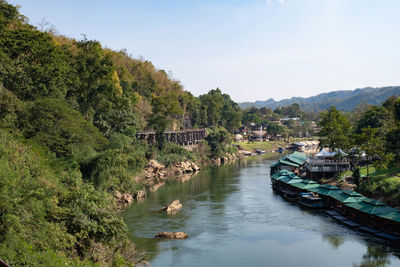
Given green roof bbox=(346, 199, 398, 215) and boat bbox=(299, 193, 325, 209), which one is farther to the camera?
boat bbox=(299, 193, 325, 209)

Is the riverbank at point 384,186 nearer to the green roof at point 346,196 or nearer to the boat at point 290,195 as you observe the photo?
the green roof at point 346,196

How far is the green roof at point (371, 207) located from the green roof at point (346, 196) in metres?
0.71

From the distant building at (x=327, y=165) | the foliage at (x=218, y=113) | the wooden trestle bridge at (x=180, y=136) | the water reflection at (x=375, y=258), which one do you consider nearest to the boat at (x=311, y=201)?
the distant building at (x=327, y=165)

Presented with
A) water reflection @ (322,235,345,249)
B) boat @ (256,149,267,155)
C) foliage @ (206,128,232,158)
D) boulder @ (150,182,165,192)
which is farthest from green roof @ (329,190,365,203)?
boat @ (256,149,267,155)

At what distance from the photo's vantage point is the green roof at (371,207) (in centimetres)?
2850

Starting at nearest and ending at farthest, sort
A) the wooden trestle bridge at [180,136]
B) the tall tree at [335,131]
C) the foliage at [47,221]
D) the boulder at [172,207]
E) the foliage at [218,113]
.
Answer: the foliage at [47,221]
the boulder at [172,207]
the tall tree at [335,131]
the wooden trestle bridge at [180,136]
the foliage at [218,113]

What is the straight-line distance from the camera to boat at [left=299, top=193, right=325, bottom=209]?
37278 mm

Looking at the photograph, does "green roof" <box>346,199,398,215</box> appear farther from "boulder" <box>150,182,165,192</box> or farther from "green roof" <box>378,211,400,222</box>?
"boulder" <box>150,182,165,192</box>

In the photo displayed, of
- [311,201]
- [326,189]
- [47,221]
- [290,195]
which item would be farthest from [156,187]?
[47,221]

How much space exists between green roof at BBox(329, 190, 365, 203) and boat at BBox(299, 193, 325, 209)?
2328 mm

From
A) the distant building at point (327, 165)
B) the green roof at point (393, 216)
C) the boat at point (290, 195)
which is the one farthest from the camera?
the distant building at point (327, 165)

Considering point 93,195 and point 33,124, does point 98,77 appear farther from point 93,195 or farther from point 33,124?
point 93,195

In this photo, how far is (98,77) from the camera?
5347 centimetres

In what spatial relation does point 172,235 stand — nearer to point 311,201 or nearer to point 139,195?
point 139,195
